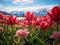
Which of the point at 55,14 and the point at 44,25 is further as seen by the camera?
the point at 44,25

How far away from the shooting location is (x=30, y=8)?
1.09 metres

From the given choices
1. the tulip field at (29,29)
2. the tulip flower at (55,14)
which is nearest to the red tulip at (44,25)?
the tulip field at (29,29)

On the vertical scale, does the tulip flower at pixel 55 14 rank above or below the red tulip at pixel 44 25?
above

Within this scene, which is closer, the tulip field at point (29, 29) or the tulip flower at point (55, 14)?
the tulip flower at point (55, 14)

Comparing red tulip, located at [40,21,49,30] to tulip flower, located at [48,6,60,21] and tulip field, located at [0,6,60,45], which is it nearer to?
tulip field, located at [0,6,60,45]

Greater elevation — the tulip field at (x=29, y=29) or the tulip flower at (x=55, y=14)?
the tulip flower at (x=55, y=14)

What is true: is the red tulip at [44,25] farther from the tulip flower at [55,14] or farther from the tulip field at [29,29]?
the tulip flower at [55,14]

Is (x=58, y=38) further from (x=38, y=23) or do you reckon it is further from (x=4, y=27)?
(x=4, y=27)

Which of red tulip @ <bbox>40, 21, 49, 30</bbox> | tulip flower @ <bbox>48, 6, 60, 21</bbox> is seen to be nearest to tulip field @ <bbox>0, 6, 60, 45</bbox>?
red tulip @ <bbox>40, 21, 49, 30</bbox>

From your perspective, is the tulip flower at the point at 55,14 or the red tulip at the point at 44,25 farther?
the red tulip at the point at 44,25

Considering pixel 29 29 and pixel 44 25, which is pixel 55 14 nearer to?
pixel 44 25

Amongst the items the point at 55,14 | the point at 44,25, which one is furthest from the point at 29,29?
the point at 55,14

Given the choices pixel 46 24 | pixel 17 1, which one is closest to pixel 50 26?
pixel 46 24

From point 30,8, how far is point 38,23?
0.54 feet
